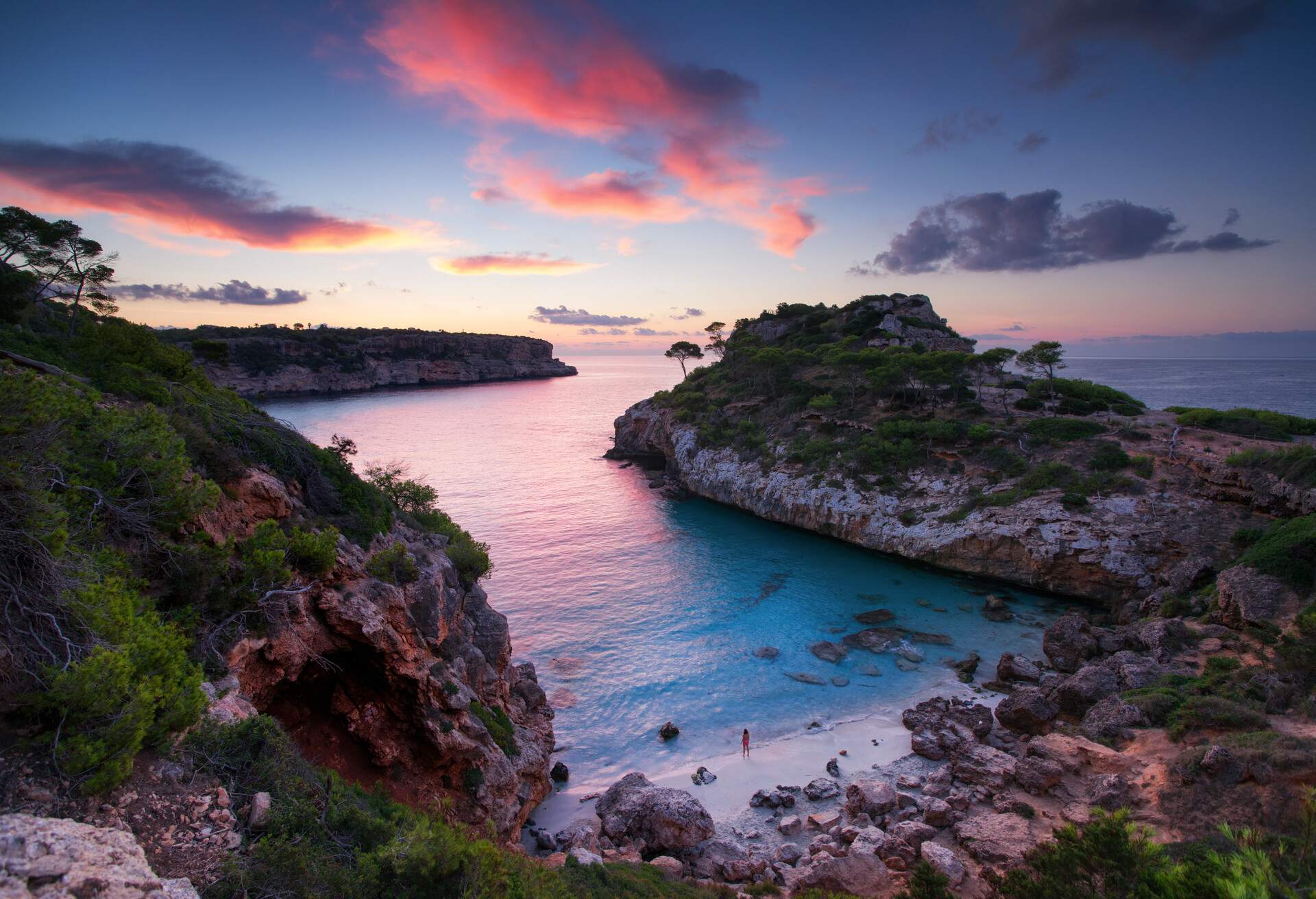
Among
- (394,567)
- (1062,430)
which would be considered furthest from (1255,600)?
(394,567)

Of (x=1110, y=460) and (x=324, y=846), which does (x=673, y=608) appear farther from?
(x=1110, y=460)

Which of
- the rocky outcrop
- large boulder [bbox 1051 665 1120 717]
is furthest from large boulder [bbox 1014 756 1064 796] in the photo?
the rocky outcrop

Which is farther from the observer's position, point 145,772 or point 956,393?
point 956,393

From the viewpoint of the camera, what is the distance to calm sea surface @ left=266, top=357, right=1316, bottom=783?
20.2 metres

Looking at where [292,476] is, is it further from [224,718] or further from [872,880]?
[872,880]

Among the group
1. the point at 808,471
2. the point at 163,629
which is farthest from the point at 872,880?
the point at 808,471

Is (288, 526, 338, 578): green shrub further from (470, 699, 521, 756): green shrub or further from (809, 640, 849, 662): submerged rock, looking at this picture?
(809, 640, 849, 662): submerged rock

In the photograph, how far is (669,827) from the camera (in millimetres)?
13188

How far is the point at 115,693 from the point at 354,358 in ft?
472

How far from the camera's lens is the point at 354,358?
128625mm

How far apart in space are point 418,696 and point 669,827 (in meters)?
7.07

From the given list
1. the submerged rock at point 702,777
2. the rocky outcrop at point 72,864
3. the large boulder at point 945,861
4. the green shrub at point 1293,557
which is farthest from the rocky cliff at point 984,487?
the rocky outcrop at point 72,864

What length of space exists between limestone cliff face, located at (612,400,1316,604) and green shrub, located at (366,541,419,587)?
2955cm

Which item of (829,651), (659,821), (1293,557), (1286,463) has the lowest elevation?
(829,651)
